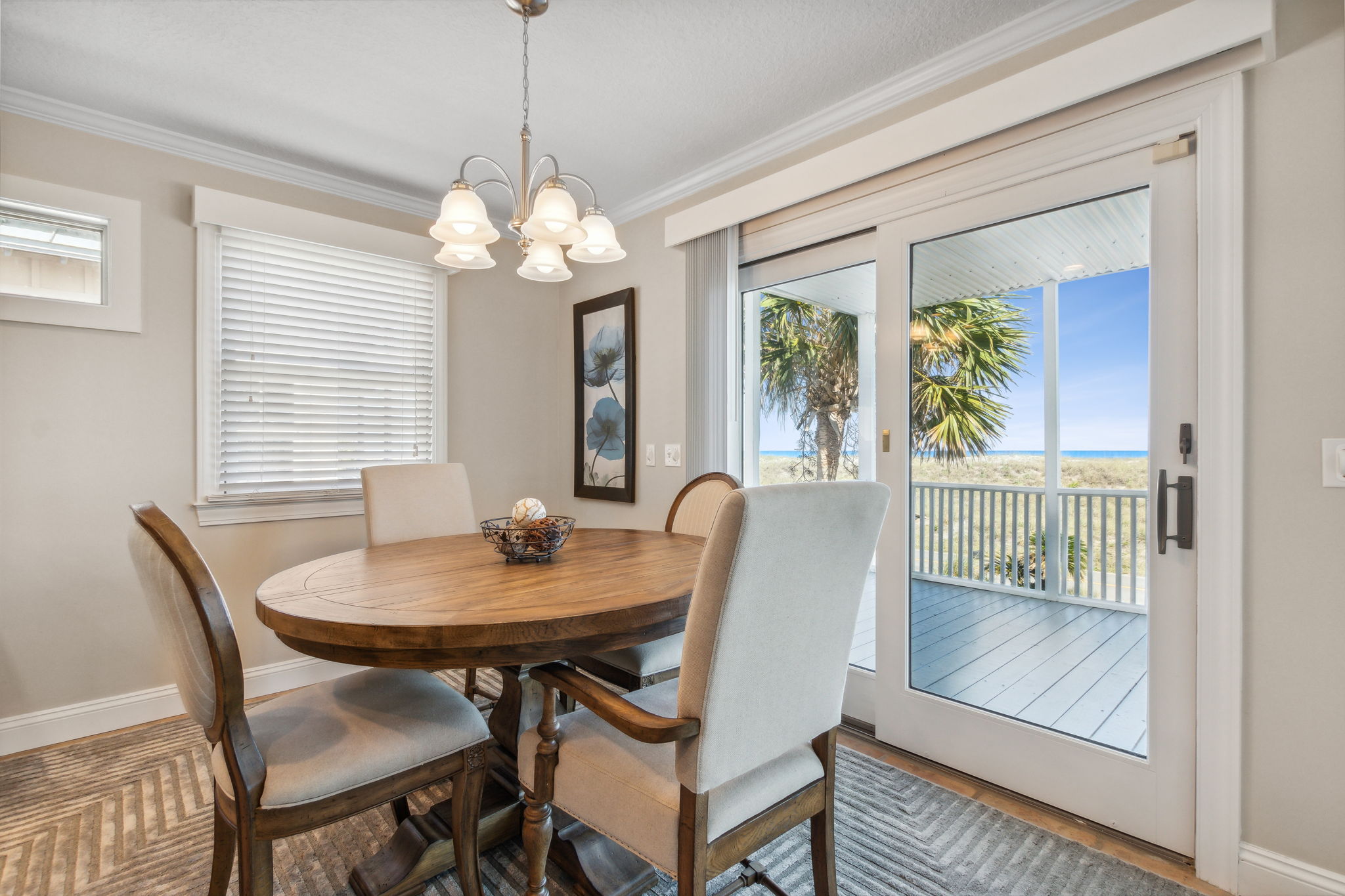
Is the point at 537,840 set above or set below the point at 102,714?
above

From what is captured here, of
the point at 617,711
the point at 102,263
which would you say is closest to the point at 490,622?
the point at 617,711

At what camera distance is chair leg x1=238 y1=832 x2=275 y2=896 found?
3.87 feet

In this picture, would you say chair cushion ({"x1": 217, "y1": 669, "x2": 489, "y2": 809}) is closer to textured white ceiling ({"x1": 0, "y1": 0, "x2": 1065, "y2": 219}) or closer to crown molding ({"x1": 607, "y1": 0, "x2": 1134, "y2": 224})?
textured white ceiling ({"x1": 0, "y1": 0, "x2": 1065, "y2": 219})

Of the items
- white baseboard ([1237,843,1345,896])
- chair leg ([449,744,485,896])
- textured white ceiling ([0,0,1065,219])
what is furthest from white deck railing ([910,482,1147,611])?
chair leg ([449,744,485,896])

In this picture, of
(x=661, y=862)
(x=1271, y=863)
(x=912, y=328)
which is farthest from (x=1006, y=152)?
(x=661, y=862)

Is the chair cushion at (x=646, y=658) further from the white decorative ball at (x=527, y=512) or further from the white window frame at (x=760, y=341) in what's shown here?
the white window frame at (x=760, y=341)

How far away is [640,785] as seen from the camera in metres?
1.15

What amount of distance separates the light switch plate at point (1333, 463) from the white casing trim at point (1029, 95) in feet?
3.31

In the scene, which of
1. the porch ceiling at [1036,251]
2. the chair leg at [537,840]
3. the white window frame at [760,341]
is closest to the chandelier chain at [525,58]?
the white window frame at [760,341]

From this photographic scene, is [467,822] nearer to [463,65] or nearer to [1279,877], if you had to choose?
[1279,877]

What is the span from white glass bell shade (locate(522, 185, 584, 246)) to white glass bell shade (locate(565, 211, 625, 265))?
3.5 inches

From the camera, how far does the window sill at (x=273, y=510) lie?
9.07 feet

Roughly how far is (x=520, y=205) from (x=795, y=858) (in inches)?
83.6

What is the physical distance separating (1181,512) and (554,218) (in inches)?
78.2
